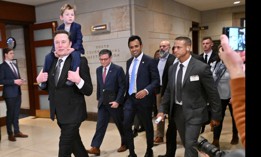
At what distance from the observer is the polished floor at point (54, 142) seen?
12.1 feet

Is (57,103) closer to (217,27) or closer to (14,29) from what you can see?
(14,29)

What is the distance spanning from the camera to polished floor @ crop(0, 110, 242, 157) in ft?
12.1

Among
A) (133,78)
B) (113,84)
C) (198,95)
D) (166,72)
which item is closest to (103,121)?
(113,84)

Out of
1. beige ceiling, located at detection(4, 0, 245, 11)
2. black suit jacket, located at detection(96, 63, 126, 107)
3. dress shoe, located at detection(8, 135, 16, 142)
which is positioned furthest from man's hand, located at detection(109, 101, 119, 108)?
beige ceiling, located at detection(4, 0, 245, 11)

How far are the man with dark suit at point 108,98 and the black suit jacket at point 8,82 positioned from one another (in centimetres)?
181

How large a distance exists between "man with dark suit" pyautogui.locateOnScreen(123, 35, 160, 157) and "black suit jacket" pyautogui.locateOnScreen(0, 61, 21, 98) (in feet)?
7.70

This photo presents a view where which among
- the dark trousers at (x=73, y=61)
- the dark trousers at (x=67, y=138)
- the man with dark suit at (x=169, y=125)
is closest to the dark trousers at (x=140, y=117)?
the man with dark suit at (x=169, y=125)

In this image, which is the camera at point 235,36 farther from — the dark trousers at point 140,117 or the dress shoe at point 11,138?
the dress shoe at point 11,138

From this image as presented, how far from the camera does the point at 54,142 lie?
4285 mm

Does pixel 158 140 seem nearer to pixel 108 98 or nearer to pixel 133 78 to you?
pixel 108 98

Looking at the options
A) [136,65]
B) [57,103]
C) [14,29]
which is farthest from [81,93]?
[14,29]

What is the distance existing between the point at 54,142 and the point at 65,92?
2386 millimetres

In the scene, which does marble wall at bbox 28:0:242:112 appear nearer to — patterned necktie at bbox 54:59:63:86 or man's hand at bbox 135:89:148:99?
man's hand at bbox 135:89:148:99
